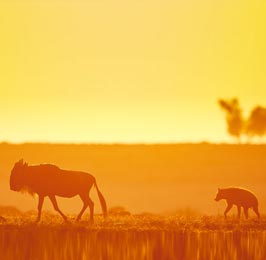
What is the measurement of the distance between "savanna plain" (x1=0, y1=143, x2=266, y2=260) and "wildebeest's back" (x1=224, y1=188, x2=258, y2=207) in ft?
2.51

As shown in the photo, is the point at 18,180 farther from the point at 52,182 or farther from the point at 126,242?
the point at 126,242

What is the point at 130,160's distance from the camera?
6738cm

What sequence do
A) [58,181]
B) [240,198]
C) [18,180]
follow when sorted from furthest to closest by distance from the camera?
[240,198] < [18,180] < [58,181]

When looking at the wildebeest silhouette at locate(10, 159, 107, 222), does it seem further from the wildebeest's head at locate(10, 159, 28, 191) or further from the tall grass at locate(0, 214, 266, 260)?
the tall grass at locate(0, 214, 266, 260)

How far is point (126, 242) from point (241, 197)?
25.4ft

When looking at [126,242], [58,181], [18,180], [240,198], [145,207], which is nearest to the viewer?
[126,242]

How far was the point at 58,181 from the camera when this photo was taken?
25.0 m

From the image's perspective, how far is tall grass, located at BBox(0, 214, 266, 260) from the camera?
21.1 meters

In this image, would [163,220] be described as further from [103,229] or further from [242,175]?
[242,175]

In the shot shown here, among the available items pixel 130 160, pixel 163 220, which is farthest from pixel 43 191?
pixel 130 160

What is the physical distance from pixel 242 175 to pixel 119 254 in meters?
40.6

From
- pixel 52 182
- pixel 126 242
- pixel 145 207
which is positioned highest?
pixel 145 207

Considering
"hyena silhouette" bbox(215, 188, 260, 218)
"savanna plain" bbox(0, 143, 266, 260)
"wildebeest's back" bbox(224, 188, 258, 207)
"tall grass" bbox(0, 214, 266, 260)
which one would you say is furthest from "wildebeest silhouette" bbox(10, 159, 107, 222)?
"wildebeest's back" bbox(224, 188, 258, 207)

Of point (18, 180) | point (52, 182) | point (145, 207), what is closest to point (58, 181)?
point (52, 182)
